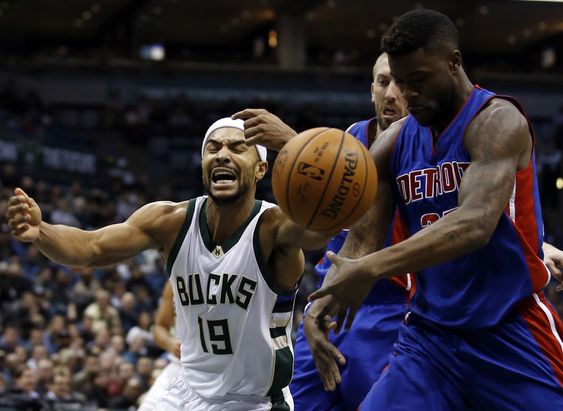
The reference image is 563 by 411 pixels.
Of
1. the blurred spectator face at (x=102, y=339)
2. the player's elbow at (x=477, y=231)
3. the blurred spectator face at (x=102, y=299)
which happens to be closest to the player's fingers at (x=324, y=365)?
the player's elbow at (x=477, y=231)

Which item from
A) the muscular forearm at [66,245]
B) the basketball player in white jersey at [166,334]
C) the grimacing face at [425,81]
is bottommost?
the basketball player in white jersey at [166,334]

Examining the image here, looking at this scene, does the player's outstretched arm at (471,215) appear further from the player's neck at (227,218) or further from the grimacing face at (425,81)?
the player's neck at (227,218)

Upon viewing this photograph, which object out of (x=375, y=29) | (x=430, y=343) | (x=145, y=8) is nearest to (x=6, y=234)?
(x=430, y=343)

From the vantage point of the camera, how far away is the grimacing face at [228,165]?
5207 mm

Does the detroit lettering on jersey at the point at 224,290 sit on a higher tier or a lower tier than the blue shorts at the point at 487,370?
higher

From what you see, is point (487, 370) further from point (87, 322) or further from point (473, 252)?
point (87, 322)

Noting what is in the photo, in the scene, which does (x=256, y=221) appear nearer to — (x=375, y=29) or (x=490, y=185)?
(x=490, y=185)

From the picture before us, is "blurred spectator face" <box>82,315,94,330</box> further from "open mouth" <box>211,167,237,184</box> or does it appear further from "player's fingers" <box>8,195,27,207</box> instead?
"player's fingers" <box>8,195,27,207</box>

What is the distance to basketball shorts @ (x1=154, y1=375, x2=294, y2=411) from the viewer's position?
5.08m

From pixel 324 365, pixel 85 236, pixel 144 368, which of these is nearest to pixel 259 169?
pixel 85 236

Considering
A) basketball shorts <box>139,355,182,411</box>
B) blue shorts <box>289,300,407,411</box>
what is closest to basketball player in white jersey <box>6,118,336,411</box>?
blue shorts <box>289,300,407,411</box>

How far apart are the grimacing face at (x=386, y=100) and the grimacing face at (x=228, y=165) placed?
0.75 metres

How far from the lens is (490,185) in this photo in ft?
12.4

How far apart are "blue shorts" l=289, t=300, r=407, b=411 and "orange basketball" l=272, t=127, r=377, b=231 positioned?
149cm
